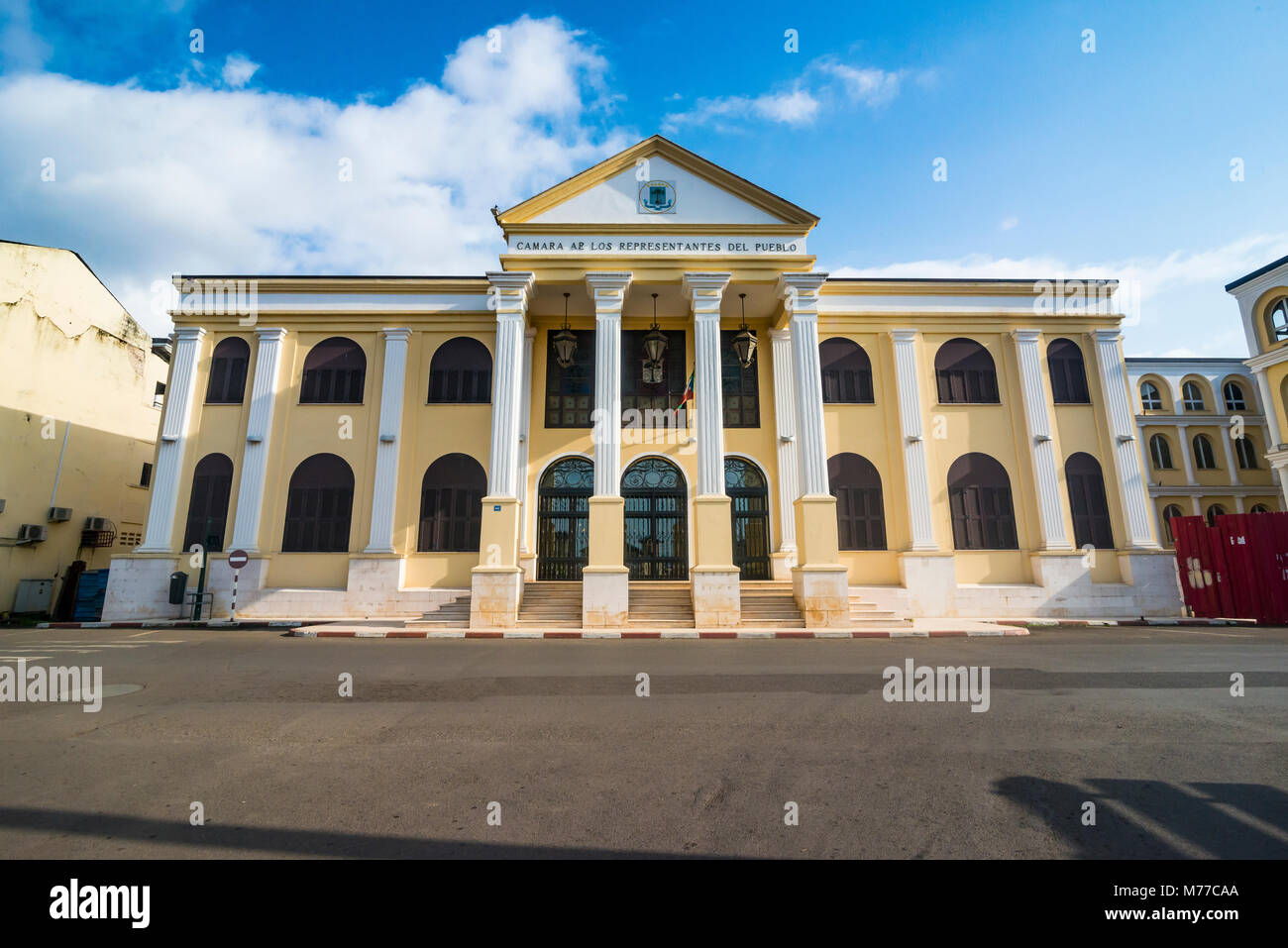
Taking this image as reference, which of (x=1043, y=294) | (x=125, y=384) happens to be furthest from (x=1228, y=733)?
(x=125, y=384)

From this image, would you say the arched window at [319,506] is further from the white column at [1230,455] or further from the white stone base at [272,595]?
the white column at [1230,455]

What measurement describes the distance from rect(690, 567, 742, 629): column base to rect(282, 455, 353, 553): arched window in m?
9.86

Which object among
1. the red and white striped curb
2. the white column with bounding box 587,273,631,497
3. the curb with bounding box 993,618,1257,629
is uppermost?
the white column with bounding box 587,273,631,497

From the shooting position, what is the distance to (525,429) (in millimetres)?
16406

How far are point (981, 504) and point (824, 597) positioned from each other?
682 centimetres

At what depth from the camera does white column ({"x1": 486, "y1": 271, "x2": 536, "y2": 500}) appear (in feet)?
45.2

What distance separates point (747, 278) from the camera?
1526cm

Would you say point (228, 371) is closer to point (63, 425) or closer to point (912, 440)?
point (63, 425)

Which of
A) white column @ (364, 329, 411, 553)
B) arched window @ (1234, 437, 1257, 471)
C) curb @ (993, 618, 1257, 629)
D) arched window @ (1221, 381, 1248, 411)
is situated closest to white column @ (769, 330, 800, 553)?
curb @ (993, 618, 1257, 629)

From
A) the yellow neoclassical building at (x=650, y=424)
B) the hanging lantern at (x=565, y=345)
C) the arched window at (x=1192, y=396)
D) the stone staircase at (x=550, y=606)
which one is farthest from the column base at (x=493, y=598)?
the arched window at (x=1192, y=396)

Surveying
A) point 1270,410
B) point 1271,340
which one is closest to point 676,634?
point 1270,410

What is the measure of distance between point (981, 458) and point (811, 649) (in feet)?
33.6

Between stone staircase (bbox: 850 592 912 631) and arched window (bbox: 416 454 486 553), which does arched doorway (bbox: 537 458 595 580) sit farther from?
stone staircase (bbox: 850 592 912 631)
